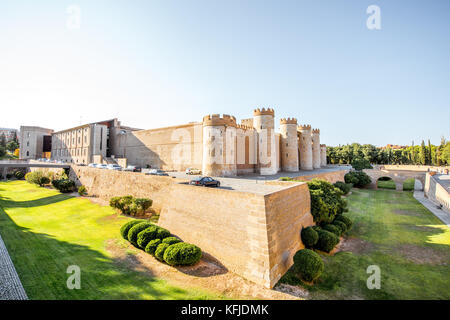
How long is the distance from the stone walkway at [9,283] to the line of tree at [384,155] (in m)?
75.1

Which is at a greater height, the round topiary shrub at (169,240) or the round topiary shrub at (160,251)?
the round topiary shrub at (169,240)

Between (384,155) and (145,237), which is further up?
(384,155)

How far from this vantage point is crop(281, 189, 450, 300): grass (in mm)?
11234

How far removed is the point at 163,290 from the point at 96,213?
62.0 feet

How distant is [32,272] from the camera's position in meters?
12.2

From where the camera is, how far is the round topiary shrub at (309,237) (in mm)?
15188

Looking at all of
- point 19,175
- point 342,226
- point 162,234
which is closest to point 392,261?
point 342,226

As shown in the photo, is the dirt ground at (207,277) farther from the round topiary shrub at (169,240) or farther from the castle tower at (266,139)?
the castle tower at (266,139)

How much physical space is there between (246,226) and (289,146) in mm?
30330

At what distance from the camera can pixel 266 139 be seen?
3303cm

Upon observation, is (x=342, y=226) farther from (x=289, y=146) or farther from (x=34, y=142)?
(x=34, y=142)

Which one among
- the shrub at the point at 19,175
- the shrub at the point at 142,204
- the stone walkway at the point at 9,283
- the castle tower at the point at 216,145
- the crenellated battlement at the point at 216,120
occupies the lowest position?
the stone walkway at the point at 9,283

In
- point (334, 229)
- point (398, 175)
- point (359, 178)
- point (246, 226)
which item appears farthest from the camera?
point (359, 178)

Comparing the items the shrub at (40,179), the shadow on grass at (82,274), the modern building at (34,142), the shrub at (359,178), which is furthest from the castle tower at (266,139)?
the modern building at (34,142)
